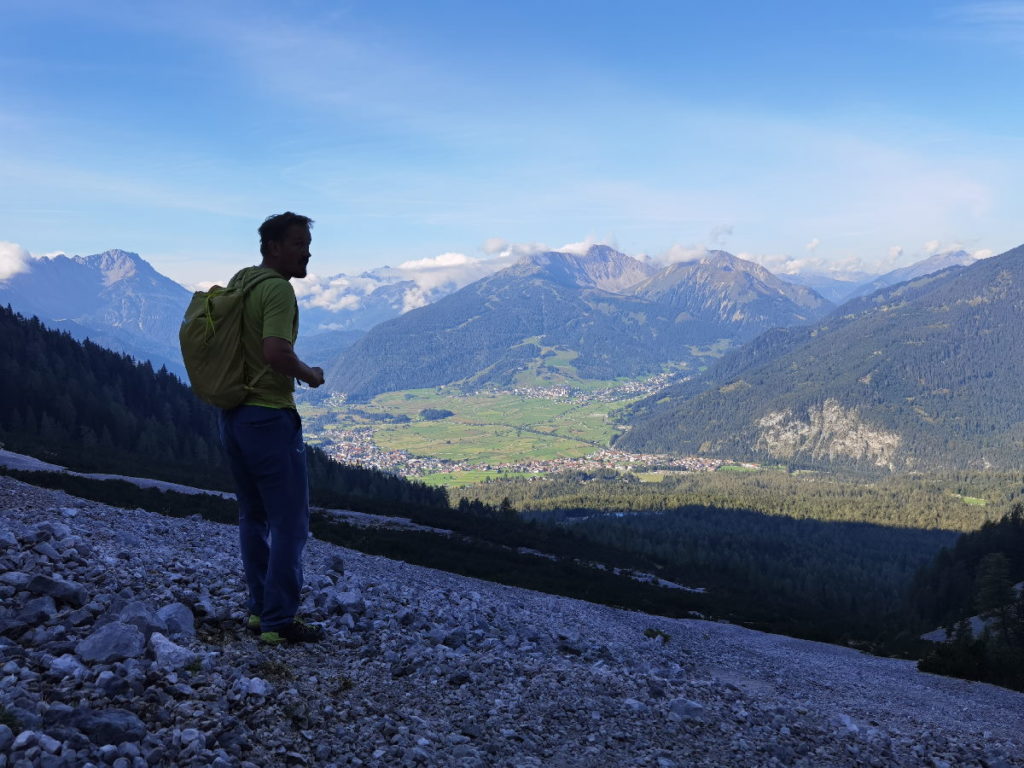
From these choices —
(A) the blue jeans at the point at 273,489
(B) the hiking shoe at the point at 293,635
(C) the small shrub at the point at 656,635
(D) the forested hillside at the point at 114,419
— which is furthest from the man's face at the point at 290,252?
(D) the forested hillside at the point at 114,419

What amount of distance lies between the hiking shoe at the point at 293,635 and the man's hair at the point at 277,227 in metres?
4.22

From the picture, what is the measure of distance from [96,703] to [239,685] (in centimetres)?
108

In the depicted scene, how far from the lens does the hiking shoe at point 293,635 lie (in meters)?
7.51

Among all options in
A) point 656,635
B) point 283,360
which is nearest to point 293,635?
point 283,360

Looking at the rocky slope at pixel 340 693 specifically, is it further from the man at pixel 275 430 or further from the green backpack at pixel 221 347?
the green backpack at pixel 221 347

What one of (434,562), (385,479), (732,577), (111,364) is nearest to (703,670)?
(434,562)

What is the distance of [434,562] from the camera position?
33.3 m

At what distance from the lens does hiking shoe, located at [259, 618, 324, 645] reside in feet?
24.6

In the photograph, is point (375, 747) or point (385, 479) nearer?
point (375, 747)

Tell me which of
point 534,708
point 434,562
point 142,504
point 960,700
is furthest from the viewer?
point 434,562

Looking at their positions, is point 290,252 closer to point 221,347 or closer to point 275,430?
point 221,347

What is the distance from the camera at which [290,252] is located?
750 centimetres

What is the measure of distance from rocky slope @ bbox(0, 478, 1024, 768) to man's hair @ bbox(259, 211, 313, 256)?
406 centimetres

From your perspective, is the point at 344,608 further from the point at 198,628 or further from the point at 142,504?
the point at 142,504
